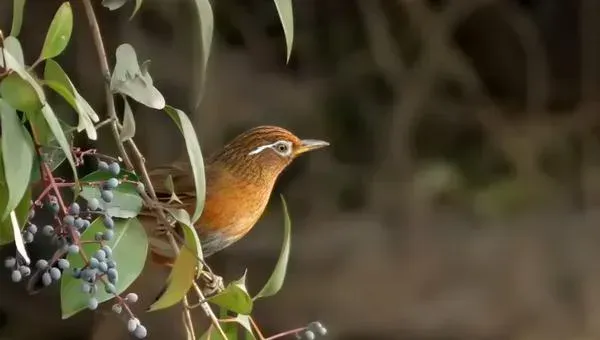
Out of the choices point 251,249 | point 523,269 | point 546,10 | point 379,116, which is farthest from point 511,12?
point 251,249

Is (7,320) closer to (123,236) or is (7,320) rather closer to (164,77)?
(164,77)

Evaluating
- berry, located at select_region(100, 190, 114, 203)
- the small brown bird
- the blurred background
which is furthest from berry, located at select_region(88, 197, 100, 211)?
the blurred background

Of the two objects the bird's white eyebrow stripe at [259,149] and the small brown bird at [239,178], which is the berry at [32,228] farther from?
the bird's white eyebrow stripe at [259,149]

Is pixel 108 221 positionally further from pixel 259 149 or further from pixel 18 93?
pixel 259 149

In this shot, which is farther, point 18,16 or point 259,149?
point 259,149

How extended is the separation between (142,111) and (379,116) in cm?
51

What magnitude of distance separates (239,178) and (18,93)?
0.46 meters

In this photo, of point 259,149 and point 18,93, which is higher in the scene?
point 18,93

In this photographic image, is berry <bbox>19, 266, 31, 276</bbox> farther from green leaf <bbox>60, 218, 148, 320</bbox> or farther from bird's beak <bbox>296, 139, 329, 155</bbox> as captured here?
bird's beak <bbox>296, 139, 329, 155</bbox>


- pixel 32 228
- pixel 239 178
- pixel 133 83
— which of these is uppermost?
pixel 133 83

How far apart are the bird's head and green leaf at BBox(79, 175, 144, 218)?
0.32 metres

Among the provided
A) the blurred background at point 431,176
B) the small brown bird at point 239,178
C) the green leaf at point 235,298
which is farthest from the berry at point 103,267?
the blurred background at point 431,176

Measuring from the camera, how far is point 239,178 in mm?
1105

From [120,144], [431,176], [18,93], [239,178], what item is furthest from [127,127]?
[431,176]
